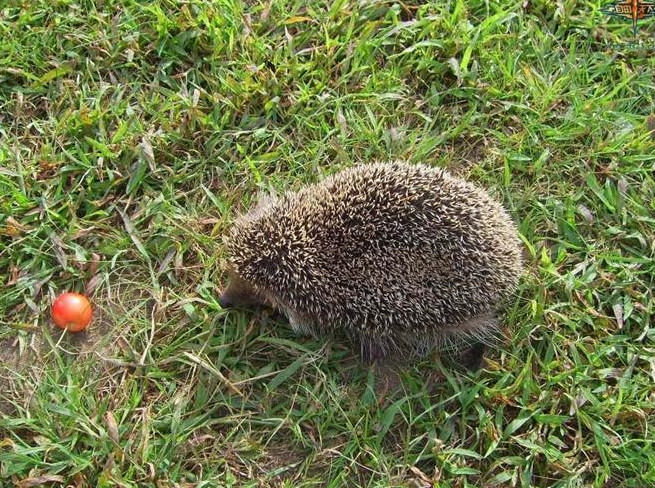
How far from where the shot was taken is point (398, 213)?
4059 millimetres

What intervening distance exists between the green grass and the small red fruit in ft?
0.40

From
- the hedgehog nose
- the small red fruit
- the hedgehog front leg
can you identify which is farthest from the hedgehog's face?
the small red fruit

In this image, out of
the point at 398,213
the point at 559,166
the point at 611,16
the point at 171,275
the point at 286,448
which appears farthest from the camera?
the point at 611,16

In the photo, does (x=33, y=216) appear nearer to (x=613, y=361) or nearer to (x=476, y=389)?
(x=476, y=389)

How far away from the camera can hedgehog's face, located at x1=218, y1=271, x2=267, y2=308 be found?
4387 mm

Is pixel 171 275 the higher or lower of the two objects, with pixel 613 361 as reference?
higher

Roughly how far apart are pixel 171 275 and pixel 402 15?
2631 mm

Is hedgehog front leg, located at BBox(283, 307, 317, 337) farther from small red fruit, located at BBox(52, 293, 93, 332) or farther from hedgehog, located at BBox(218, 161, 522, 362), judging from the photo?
small red fruit, located at BBox(52, 293, 93, 332)

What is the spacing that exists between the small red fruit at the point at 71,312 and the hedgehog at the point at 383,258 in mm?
932

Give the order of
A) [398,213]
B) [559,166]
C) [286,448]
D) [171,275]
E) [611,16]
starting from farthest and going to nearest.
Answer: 1. [611,16]
2. [559,166]
3. [171,275]
4. [286,448]
5. [398,213]

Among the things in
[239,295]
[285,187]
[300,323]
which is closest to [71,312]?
[239,295]

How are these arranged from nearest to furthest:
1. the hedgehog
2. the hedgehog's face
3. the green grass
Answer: the hedgehog < the green grass < the hedgehog's face

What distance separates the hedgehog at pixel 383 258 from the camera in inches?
160

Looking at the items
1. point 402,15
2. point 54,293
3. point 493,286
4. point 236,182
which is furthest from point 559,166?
→ point 54,293
